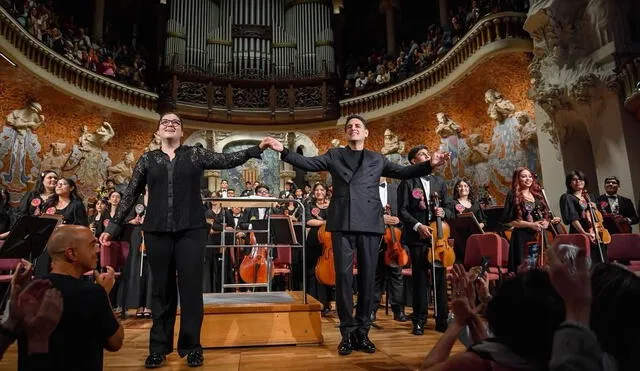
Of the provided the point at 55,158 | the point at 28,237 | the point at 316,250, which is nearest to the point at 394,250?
the point at 316,250

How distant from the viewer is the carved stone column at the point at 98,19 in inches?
433

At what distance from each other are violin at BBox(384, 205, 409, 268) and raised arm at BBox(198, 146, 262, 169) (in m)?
1.84

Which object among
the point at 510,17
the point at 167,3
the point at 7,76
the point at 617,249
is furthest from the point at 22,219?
the point at 167,3

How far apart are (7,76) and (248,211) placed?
18.8 ft

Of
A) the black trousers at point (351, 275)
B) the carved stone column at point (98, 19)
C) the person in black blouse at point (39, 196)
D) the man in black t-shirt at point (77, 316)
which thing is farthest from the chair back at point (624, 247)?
the carved stone column at point (98, 19)

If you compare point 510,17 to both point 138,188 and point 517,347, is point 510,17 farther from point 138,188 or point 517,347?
point 517,347

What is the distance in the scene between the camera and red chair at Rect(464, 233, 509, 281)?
13.5 feet

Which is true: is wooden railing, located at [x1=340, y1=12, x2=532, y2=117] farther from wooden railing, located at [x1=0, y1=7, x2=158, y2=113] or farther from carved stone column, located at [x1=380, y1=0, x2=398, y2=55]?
wooden railing, located at [x1=0, y1=7, x2=158, y2=113]

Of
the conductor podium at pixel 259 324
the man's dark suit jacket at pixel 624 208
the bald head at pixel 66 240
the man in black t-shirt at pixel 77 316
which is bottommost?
the conductor podium at pixel 259 324

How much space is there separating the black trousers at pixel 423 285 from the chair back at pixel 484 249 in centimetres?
56

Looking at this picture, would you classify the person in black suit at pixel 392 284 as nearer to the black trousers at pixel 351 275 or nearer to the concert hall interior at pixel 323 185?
the concert hall interior at pixel 323 185

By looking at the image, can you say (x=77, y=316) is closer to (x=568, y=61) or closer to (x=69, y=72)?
(x=568, y=61)

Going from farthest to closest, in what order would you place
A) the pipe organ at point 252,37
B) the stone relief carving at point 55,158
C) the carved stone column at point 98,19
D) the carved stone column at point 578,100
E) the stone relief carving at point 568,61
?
1. the pipe organ at point 252,37
2. the carved stone column at point 98,19
3. the stone relief carving at point 55,158
4. the stone relief carving at point 568,61
5. the carved stone column at point 578,100

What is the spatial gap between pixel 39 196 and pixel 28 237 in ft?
5.41
